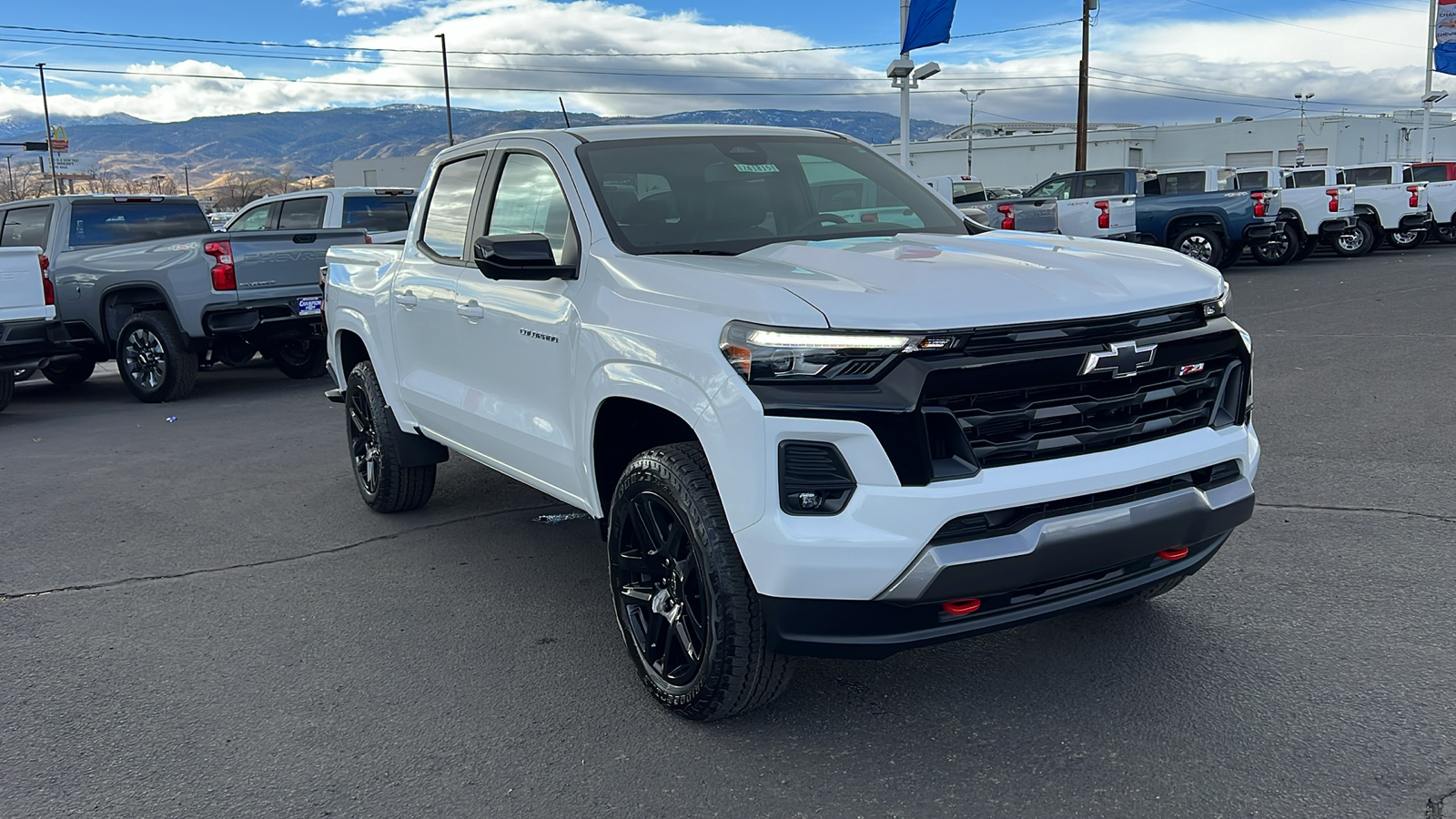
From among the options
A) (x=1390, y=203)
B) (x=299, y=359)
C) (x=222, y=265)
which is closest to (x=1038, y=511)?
(x=222, y=265)

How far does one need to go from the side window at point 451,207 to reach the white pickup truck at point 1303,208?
61.1 feet

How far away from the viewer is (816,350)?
2.94 metres

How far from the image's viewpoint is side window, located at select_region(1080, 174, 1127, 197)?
20766mm

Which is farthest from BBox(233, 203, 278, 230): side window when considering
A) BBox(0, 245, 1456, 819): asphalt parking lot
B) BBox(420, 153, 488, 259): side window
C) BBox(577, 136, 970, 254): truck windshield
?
BBox(577, 136, 970, 254): truck windshield

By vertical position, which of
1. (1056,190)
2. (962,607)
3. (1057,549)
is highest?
(1056,190)

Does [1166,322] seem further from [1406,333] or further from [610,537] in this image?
[1406,333]

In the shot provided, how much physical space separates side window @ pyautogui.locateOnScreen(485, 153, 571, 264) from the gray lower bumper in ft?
6.16

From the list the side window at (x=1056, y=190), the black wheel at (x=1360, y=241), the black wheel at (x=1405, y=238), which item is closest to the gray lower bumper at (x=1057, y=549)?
the side window at (x=1056, y=190)

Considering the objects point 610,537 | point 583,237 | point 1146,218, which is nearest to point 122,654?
point 610,537

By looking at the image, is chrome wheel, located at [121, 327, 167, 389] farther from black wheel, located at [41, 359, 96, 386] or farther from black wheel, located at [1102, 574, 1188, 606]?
black wheel, located at [1102, 574, 1188, 606]

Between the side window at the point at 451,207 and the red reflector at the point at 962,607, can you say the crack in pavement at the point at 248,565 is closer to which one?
the side window at the point at 451,207

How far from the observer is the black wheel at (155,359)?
33.7 ft

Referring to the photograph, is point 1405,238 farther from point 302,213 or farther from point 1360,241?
point 302,213

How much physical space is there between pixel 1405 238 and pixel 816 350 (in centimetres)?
2417
